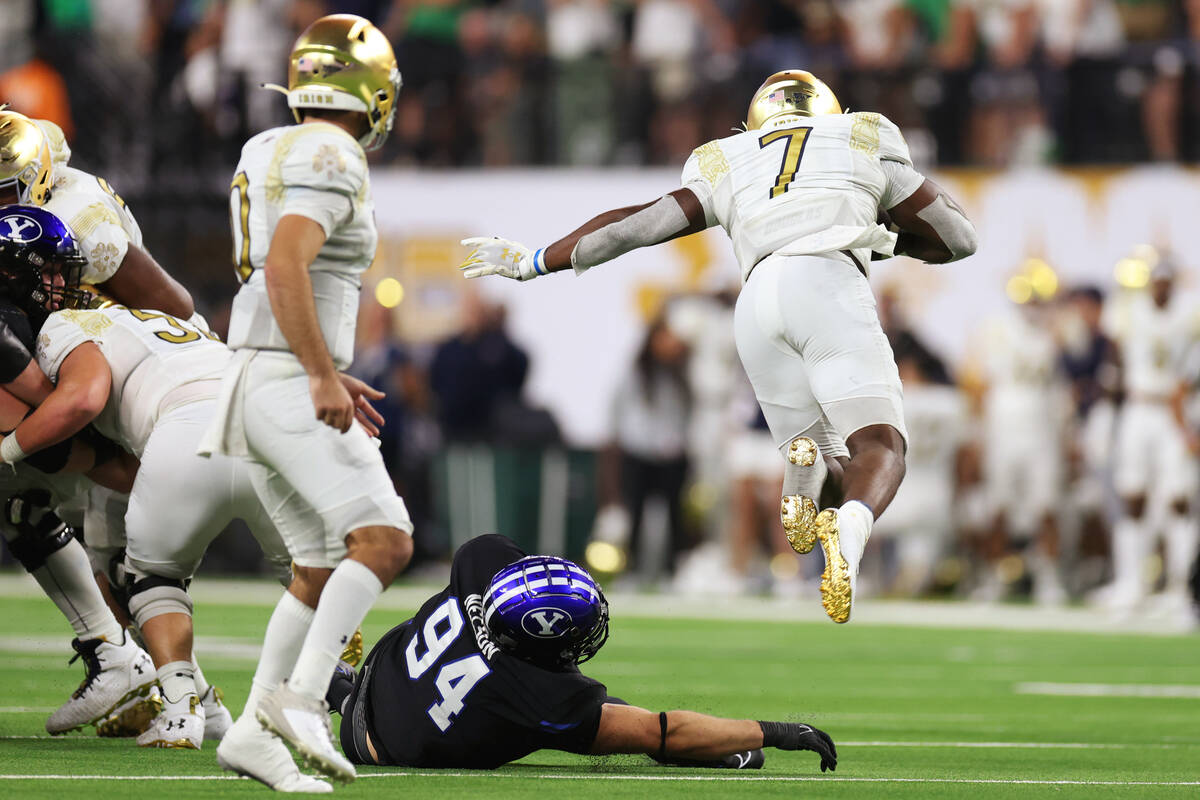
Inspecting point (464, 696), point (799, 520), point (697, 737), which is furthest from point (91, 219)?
point (697, 737)

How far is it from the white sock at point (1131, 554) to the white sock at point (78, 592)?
385 inches

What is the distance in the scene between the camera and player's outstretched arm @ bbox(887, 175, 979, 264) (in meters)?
7.41

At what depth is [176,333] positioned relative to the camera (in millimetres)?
6930

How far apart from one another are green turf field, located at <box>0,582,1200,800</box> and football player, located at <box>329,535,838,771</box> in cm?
12

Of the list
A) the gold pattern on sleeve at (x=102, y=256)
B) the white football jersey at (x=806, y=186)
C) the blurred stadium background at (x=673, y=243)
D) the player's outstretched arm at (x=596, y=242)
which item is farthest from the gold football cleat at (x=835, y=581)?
the blurred stadium background at (x=673, y=243)

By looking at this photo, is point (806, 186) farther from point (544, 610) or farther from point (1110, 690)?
point (1110, 690)

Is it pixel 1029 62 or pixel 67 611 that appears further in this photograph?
pixel 1029 62

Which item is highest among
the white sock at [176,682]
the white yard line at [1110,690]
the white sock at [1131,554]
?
the white sock at [176,682]

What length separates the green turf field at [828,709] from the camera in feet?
19.2

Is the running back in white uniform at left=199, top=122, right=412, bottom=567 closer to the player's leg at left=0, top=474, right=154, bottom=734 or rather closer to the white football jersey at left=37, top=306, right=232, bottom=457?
the white football jersey at left=37, top=306, right=232, bottom=457

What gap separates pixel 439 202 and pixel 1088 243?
582 cm

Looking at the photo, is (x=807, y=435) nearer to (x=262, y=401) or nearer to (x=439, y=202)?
(x=262, y=401)

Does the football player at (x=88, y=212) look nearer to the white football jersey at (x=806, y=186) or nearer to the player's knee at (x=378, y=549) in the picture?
the white football jersey at (x=806, y=186)

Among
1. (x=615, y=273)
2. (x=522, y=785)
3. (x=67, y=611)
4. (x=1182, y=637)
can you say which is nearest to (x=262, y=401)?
(x=522, y=785)
